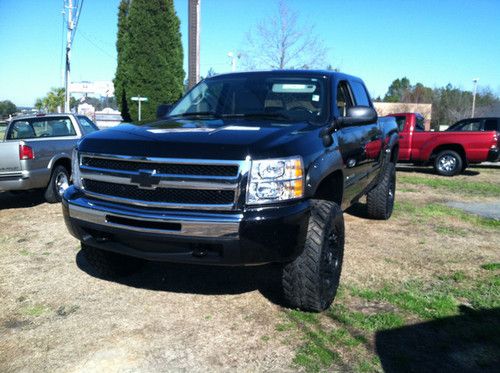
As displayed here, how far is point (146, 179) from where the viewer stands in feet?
10.6

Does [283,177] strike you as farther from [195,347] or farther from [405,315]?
[405,315]

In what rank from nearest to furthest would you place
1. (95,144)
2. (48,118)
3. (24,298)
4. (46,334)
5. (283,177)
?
1. (283,177)
2. (46,334)
3. (95,144)
4. (24,298)
5. (48,118)

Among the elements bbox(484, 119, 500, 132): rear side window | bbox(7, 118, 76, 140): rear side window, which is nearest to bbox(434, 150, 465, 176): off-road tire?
bbox(484, 119, 500, 132): rear side window

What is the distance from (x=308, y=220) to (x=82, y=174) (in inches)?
69.6

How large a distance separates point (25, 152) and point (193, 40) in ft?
20.4

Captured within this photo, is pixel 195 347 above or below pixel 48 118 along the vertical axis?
below

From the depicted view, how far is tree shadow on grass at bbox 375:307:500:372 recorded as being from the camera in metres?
2.91

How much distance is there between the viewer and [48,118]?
877 cm

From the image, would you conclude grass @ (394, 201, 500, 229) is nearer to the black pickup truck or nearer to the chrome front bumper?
the black pickup truck

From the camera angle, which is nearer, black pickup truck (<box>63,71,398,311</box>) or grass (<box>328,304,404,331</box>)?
black pickup truck (<box>63,71,398,311</box>)

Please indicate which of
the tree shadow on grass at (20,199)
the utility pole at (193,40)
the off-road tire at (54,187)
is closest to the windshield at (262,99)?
the off-road tire at (54,187)

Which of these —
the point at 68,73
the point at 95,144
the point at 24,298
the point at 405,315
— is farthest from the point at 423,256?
the point at 68,73

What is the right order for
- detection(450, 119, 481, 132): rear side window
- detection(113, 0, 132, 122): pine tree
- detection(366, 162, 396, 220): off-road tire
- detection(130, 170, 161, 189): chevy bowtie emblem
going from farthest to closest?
detection(113, 0, 132, 122): pine tree → detection(450, 119, 481, 132): rear side window → detection(366, 162, 396, 220): off-road tire → detection(130, 170, 161, 189): chevy bowtie emblem

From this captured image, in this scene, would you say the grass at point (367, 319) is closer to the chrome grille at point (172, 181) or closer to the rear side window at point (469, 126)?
the chrome grille at point (172, 181)
